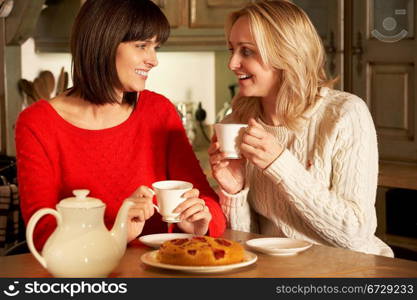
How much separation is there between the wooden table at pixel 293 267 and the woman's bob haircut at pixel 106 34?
0.47 metres

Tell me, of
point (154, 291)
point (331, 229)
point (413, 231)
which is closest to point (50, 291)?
point (154, 291)

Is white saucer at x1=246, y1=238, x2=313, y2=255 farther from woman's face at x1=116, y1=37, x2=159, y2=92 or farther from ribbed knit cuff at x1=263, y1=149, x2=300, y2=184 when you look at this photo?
woman's face at x1=116, y1=37, x2=159, y2=92

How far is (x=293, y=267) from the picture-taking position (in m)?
1.85

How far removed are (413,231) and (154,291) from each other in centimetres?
203

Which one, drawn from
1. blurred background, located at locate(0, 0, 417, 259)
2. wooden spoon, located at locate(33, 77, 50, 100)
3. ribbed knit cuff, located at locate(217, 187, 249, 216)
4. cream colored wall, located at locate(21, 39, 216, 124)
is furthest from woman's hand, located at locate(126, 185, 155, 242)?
cream colored wall, located at locate(21, 39, 216, 124)

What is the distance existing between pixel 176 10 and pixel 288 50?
1.83 meters

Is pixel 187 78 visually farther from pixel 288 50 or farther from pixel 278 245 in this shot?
pixel 278 245

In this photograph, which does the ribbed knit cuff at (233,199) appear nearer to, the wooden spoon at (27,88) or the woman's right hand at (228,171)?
the woman's right hand at (228,171)

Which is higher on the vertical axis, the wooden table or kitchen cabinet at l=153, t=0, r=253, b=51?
kitchen cabinet at l=153, t=0, r=253, b=51

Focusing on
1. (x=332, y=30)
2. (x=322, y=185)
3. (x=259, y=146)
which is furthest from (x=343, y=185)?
(x=332, y=30)

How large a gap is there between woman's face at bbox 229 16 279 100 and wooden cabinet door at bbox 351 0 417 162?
4.43 feet

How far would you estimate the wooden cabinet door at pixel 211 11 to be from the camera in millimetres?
4059

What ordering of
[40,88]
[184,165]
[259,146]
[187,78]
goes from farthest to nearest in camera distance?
[187,78] → [40,88] → [184,165] → [259,146]

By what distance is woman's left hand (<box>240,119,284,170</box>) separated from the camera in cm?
212
